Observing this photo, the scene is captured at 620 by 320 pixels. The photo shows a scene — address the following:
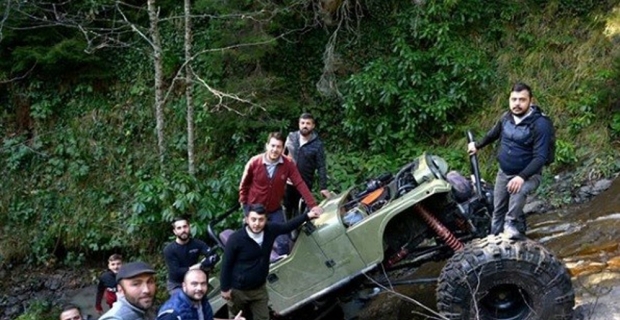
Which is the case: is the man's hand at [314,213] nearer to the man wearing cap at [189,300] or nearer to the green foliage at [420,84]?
the man wearing cap at [189,300]

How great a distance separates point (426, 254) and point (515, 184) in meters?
1.19

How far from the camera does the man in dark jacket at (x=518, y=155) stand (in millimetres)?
4734

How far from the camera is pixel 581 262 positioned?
229 inches

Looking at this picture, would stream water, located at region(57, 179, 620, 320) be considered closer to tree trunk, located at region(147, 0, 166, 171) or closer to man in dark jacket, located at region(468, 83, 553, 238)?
man in dark jacket, located at region(468, 83, 553, 238)

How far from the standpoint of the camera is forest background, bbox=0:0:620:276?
9422 millimetres

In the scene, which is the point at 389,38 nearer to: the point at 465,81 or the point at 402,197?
the point at 465,81

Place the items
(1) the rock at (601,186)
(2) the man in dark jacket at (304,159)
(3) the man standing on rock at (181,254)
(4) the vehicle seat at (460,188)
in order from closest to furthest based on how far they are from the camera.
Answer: (4) the vehicle seat at (460,188)
(3) the man standing on rock at (181,254)
(2) the man in dark jacket at (304,159)
(1) the rock at (601,186)

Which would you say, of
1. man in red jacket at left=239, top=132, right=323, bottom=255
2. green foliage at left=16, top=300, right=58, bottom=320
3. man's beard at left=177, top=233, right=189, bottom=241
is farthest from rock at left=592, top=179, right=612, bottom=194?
green foliage at left=16, top=300, right=58, bottom=320

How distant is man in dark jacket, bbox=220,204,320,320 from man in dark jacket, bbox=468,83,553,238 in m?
1.88

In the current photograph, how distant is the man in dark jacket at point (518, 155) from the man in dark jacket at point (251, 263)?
73.9 inches

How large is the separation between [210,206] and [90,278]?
3.64 meters

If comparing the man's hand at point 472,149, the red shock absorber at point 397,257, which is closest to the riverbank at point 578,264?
the red shock absorber at point 397,257

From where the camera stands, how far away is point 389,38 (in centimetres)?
1130

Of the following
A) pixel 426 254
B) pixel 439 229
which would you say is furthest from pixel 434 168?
pixel 426 254
